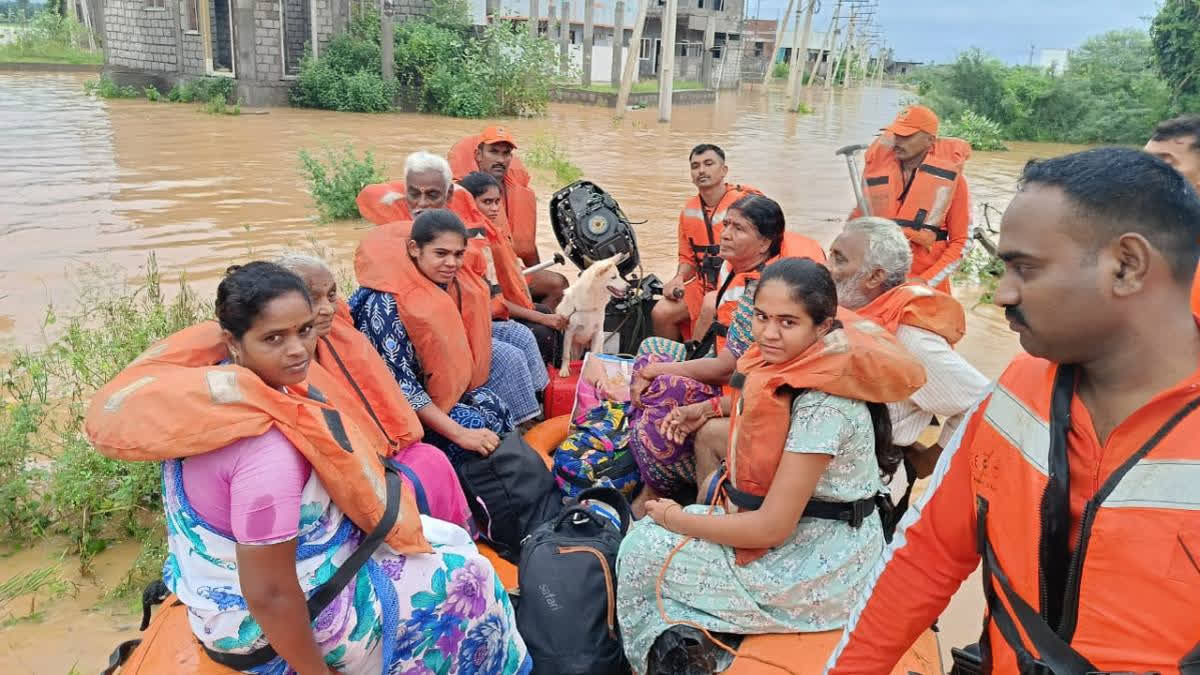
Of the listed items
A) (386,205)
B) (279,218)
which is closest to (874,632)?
(386,205)

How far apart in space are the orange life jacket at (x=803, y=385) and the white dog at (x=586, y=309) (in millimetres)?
2122

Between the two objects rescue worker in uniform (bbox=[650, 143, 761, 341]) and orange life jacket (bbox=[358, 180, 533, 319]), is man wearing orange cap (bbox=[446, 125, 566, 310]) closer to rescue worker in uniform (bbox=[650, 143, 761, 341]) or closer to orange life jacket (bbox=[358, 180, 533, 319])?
orange life jacket (bbox=[358, 180, 533, 319])

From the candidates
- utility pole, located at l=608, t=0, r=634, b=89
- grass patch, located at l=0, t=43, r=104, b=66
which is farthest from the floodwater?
grass patch, located at l=0, t=43, r=104, b=66

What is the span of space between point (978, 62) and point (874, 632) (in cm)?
3279

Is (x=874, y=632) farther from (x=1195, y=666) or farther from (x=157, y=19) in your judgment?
(x=157, y=19)

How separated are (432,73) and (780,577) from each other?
21.9 meters

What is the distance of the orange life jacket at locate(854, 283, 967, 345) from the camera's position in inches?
119

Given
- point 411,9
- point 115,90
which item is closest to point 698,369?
point 411,9

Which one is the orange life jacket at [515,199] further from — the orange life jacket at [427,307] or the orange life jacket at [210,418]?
the orange life jacket at [210,418]

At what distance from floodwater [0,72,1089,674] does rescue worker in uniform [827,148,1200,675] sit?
2.58 metres

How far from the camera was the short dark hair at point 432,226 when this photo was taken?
3277 millimetres

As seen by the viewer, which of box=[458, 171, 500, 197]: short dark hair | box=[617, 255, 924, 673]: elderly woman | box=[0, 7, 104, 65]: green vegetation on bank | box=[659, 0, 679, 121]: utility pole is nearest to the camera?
box=[617, 255, 924, 673]: elderly woman

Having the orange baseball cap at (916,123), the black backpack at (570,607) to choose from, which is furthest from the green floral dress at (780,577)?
the orange baseball cap at (916,123)

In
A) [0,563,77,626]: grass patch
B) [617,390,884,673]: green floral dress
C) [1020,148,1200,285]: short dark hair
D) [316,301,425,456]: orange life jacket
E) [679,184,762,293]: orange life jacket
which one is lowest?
[0,563,77,626]: grass patch
